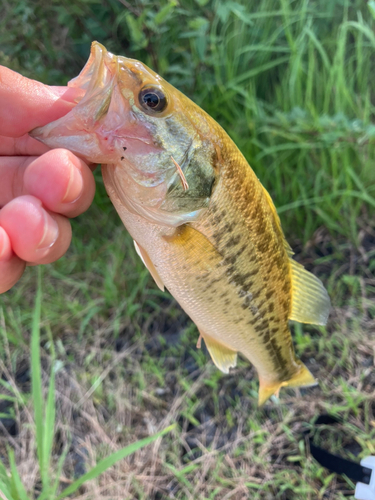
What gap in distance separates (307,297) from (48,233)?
42.3 inches

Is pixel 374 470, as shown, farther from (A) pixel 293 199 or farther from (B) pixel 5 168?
(B) pixel 5 168

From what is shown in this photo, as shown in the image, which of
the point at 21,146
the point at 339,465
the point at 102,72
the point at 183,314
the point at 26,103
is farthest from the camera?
the point at 183,314

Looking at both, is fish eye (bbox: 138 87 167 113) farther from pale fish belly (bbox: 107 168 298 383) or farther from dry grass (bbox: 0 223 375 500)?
dry grass (bbox: 0 223 375 500)

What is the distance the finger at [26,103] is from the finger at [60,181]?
24 cm

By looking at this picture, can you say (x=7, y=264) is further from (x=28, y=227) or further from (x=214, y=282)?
(x=214, y=282)

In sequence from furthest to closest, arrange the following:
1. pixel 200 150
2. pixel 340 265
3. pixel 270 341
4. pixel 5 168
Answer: pixel 340 265
pixel 270 341
pixel 5 168
pixel 200 150

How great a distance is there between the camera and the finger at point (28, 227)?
0.99 meters

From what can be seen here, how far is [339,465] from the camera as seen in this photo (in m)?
1.62

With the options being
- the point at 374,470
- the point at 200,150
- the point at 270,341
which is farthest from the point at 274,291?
the point at 374,470

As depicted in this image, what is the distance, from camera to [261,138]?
7.89ft

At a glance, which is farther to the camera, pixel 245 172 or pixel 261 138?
pixel 261 138

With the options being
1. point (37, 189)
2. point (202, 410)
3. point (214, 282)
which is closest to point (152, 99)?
point (37, 189)

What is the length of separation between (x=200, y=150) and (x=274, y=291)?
0.64 m

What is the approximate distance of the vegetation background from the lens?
1.80 meters
